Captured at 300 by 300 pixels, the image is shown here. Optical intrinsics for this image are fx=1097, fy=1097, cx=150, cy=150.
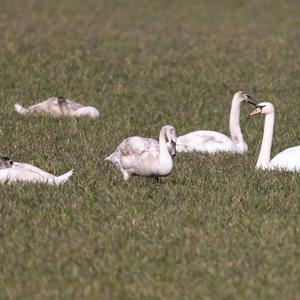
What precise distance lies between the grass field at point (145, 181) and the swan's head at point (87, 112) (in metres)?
0.31

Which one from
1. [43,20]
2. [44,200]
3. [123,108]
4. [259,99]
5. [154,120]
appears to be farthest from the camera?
[43,20]

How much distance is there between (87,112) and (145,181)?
5.68 metres

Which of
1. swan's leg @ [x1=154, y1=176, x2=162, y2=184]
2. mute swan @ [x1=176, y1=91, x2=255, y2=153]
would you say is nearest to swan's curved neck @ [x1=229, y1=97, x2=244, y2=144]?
mute swan @ [x1=176, y1=91, x2=255, y2=153]

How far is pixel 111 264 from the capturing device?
8594mm

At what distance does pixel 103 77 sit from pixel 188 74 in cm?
197

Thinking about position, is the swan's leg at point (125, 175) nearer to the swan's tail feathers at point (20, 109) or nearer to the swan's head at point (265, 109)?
the swan's head at point (265, 109)

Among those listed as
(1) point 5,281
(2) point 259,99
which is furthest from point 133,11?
(1) point 5,281

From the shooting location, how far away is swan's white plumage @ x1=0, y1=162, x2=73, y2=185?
11.5 m

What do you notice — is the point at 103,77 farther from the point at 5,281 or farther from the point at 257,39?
the point at 5,281

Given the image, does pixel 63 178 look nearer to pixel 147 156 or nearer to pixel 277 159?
pixel 147 156

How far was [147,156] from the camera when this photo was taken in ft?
38.4

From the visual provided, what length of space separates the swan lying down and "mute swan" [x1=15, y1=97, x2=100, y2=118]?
5.81 m

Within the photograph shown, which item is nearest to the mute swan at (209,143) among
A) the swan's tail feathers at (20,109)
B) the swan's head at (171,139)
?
the swan's head at (171,139)

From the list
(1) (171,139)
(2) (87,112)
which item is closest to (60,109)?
(2) (87,112)
